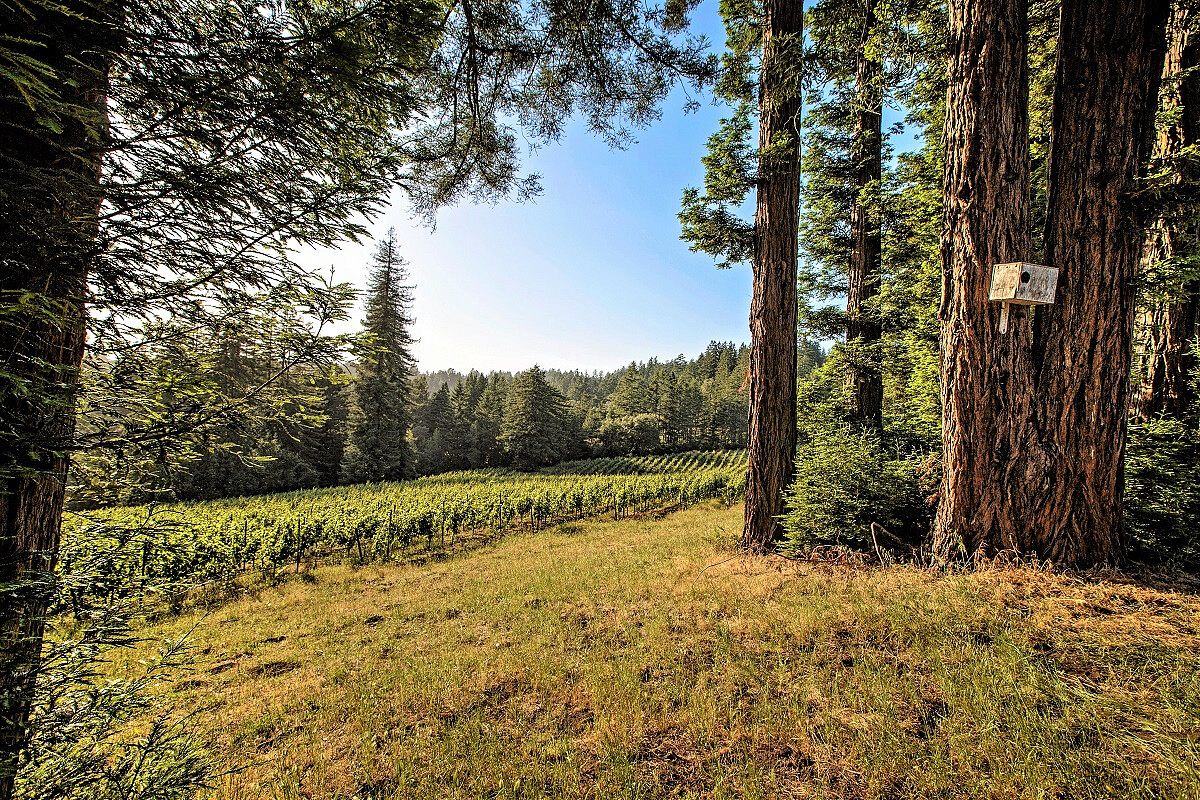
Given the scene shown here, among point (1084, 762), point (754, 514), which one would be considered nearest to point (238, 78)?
point (1084, 762)

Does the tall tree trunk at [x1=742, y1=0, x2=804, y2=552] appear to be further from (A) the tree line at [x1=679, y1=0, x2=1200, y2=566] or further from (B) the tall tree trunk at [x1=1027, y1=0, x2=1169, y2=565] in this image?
(B) the tall tree trunk at [x1=1027, y1=0, x2=1169, y2=565]

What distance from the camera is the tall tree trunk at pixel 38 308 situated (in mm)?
1379

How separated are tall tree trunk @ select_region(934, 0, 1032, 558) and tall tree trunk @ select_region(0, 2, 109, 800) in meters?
5.32

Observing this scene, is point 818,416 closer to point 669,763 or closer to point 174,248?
point 669,763

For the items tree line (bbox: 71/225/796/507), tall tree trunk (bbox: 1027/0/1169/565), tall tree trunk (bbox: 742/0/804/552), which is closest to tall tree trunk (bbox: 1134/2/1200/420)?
tall tree trunk (bbox: 1027/0/1169/565)

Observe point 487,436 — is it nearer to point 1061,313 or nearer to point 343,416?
point 343,416

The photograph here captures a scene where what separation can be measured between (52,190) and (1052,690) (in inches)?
197

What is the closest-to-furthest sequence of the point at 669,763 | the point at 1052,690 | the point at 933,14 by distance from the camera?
the point at 1052,690
the point at 669,763
the point at 933,14

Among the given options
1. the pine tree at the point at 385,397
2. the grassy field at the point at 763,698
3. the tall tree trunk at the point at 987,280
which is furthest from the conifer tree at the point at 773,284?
the pine tree at the point at 385,397

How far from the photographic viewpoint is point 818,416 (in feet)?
21.3

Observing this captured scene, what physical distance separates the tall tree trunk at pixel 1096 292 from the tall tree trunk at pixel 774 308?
2.49m

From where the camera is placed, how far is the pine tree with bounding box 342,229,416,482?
2630 centimetres

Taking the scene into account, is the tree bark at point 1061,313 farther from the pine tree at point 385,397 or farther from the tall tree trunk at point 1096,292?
the pine tree at point 385,397

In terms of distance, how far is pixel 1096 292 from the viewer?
119 inches
